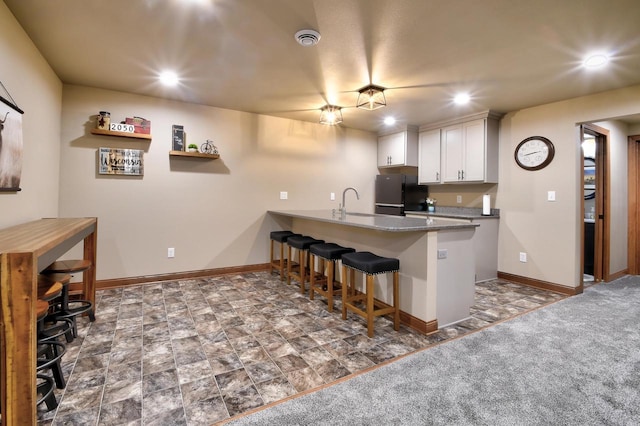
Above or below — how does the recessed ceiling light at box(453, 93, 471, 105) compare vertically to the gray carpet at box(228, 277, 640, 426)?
above

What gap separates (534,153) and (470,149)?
30.2 inches

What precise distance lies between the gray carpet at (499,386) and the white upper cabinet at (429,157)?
9.30 feet

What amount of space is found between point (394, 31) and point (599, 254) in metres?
4.16

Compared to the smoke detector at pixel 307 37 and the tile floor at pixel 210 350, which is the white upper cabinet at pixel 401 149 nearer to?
the tile floor at pixel 210 350

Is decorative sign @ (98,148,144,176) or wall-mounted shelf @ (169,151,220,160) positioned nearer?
decorative sign @ (98,148,144,176)

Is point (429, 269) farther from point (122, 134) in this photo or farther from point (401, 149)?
point (122, 134)

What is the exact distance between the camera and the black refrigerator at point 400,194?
511 cm

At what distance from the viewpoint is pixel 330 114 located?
400cm

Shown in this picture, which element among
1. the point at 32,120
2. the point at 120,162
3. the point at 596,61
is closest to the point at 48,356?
the point at 32,120

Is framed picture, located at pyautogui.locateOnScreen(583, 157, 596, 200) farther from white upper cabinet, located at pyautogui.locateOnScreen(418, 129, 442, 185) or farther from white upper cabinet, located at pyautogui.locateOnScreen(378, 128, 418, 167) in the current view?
white upper cabinet, located at pyautogui.locateOnScreen(378, 128, 418, 167)

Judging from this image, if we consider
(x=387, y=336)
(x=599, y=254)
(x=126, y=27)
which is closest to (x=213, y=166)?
(x=126, y=27)

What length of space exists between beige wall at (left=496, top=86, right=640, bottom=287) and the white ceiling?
0.74ft

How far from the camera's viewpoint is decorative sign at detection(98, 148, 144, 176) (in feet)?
11.6

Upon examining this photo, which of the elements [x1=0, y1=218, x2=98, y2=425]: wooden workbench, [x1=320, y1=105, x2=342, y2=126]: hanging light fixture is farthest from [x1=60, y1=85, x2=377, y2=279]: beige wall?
[x1=0, y1=218, x2=98, y2=425]: wooden workbench
